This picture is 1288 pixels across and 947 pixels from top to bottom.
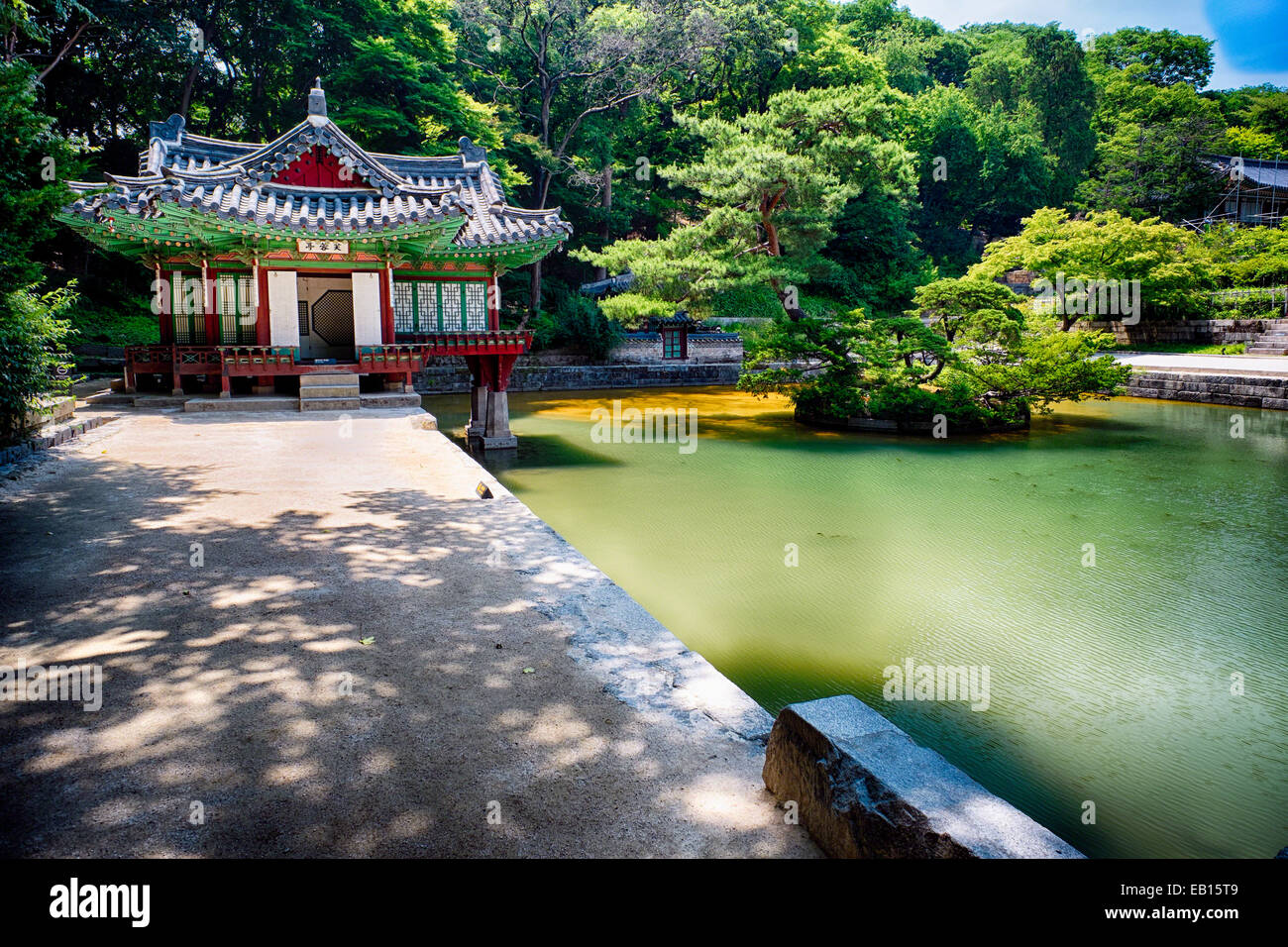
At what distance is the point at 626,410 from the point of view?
18.8 meters

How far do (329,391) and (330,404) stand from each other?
287 millimetres

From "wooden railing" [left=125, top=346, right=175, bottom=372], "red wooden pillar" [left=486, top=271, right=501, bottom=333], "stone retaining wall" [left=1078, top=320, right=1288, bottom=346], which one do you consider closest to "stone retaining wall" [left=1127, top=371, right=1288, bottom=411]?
"stone retaining wall" [left=1078, top=320, right=1288, bottom=346]

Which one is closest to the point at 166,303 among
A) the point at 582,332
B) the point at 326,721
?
the point at 582,332

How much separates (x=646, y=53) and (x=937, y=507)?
2556 centimetres

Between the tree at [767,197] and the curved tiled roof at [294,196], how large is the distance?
6.31m

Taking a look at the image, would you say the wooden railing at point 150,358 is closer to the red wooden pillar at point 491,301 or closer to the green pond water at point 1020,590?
the red wooden pillar at point 491,301

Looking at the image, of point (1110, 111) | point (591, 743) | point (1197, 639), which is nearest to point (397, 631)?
point (591, 743)

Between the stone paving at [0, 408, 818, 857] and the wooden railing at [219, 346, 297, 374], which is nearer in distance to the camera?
the stone paving at [0, 408, 818, 857]

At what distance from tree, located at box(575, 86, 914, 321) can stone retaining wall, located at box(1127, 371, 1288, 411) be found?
8573 mm

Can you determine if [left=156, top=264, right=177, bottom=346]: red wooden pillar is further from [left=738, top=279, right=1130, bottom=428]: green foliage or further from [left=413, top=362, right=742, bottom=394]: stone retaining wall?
[left=738, top=279, right=1130, bottom=428]: green foliage

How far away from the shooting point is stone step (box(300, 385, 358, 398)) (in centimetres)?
1256

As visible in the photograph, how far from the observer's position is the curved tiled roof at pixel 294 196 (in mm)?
12297

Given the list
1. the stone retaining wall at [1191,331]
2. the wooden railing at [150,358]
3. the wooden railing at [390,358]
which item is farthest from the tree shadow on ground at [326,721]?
the stone retaining wall at [1191,331]
